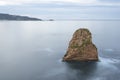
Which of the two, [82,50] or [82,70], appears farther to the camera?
[82,50]

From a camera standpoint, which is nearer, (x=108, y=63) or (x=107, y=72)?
(x=107, y=72)

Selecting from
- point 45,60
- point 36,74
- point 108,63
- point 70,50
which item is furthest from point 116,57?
point 36,74

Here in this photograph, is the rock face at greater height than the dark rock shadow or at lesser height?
greater

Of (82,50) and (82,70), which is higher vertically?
(82,50)

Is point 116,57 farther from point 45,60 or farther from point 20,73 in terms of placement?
point 20,73

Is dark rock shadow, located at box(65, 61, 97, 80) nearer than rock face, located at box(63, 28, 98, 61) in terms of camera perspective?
Yes

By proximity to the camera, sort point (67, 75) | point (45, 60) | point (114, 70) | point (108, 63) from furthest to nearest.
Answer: point (45, 60) < point (108, 63) < point (114, 70) < point (67, 75)

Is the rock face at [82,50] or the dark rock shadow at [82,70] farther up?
the rock face at [82,50]

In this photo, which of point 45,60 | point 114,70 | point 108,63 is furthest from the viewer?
point 45,60
